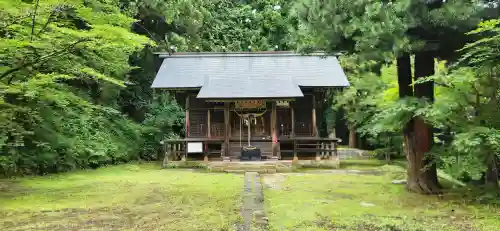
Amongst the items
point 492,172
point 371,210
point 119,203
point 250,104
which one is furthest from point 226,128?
point 492,172

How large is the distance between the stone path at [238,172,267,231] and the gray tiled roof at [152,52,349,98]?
272 inches

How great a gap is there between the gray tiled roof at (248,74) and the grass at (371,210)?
720 centimetres

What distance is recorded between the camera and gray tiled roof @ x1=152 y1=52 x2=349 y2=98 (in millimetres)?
16723

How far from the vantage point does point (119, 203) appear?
7977mm

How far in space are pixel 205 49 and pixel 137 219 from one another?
68.0ft

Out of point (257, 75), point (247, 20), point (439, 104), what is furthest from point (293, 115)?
point (247, 20)

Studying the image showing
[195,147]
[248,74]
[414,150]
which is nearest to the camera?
[414,150]

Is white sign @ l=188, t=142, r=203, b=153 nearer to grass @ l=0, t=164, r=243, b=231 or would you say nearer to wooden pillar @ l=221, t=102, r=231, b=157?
wooden pillar @ l=221, t=102, r=231, b=157

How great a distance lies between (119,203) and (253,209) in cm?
287

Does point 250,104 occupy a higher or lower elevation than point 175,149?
higher

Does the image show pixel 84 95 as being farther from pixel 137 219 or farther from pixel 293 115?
pixel 137 219

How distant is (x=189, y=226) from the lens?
19.2ft

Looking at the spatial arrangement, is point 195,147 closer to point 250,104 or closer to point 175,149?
point 175,149

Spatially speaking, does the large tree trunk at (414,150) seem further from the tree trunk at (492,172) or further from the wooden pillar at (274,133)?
the wooden pillar at (274,133)
